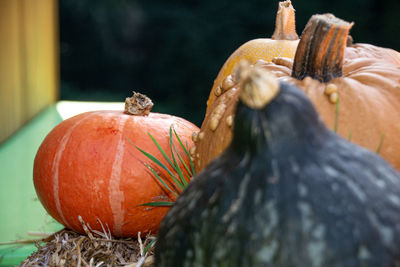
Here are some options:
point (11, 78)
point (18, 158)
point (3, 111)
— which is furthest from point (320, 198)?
point (11, 78)

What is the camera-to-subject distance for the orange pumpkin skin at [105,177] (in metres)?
1.30

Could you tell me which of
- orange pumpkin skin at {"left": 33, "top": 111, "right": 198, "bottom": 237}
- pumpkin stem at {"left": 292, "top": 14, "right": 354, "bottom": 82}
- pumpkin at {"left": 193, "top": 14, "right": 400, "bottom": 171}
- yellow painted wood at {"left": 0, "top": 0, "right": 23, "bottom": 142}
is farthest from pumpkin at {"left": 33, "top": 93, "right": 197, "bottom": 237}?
yellow painted wood at {"left": 0, "top": 0, "right": 23, "bottom": 142}

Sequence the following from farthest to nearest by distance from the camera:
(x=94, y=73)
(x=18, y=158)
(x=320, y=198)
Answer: (x=94, y=73)
(x=18, y=158)
(x=320, y=198)

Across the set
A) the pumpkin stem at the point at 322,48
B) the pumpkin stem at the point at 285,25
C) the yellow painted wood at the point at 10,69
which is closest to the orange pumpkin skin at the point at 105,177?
the pumpkin stem at the point at 322,48

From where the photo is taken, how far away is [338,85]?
102 cm

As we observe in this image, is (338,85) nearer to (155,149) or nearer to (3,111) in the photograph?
(155,149)

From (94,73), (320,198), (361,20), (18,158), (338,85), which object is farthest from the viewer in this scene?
(94,73)

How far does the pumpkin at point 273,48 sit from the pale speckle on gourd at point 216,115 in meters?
0.41

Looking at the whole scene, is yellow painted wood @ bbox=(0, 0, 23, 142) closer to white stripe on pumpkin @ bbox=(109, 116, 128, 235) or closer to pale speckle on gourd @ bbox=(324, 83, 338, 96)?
Result: white stripe on pumpkin @ bbox=(109, 116, 128, 235)

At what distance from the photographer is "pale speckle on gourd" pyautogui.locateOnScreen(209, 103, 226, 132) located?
42.8 inches

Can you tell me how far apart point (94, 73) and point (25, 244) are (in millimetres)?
5235

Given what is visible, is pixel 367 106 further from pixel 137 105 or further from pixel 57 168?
pixel 57 168

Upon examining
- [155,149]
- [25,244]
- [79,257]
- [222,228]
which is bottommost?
[25,244]

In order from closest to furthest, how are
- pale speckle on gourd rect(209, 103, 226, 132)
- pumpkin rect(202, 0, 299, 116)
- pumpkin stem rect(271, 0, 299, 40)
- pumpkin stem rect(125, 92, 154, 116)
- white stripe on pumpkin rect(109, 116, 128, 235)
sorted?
1. pale speckle on gourd rect(209, 103, 226, 132)
2. white stripe on pumpkin rect(109, 116, 128, 235)
3. pumpkin stem rect(125, 92, 154, 116)
4. pumpkin rect(202, 0, 299, 116)
5. pumpkin stem rect(271, 0, 299, 40)
